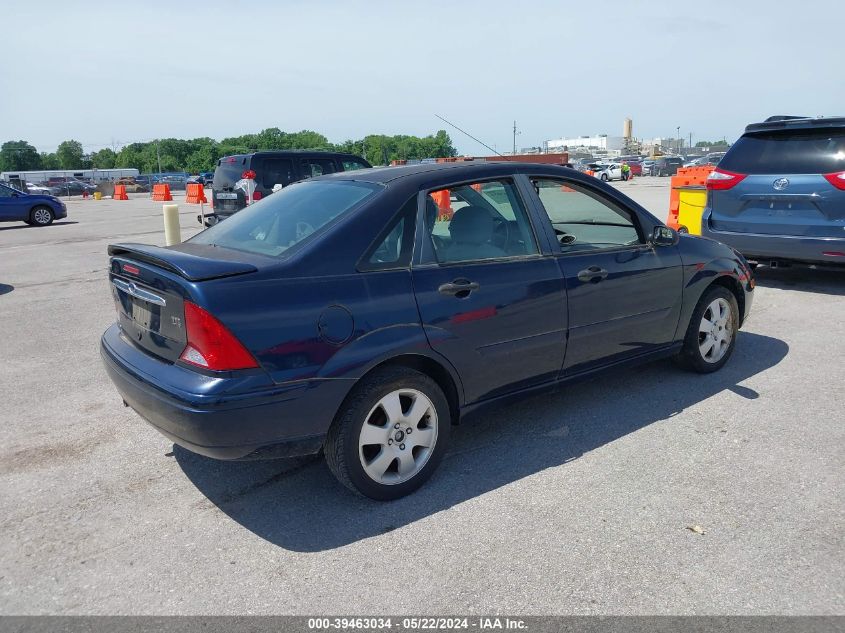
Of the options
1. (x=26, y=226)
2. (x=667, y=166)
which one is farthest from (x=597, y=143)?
(x=26, y=226)

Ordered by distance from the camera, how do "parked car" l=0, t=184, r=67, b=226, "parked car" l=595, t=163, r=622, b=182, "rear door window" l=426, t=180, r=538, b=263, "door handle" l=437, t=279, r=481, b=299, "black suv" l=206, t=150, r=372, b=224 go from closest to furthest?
"door handle" l=437, t=279, r=481, b=299 < "rear door window" l=426, t=180, r=538, b=263 < "black suv" l=206, t=150, r=372, b=224 < "parked car" l=0, t=184, r=67, b=226 < "parked car" l=595, t=163, r=622, b=182

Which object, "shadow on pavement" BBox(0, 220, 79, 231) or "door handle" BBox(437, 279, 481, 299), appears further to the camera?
"shadow on pavement" BBox(0, 220, 79, 231)

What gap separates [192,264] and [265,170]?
1070 centimetres

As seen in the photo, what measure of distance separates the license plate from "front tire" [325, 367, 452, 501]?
1056mm

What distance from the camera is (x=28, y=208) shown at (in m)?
20.2

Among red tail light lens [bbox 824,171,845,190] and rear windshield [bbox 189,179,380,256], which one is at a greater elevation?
red tail light lens [bbox 824,171,845,190]

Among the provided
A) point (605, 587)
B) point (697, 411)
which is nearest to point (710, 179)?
point (697, 411)

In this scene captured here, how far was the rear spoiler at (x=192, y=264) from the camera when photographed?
3072mm

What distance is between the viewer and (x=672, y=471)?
376cm

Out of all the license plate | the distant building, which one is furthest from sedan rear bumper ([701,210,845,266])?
the distant building

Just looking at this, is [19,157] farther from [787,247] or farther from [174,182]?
[787,247]

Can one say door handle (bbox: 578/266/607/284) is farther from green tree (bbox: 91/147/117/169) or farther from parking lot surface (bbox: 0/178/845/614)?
green tree (bbox: 91/147/117/169)

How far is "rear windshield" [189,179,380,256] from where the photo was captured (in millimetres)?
3586

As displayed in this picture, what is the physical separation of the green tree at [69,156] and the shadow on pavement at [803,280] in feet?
597
